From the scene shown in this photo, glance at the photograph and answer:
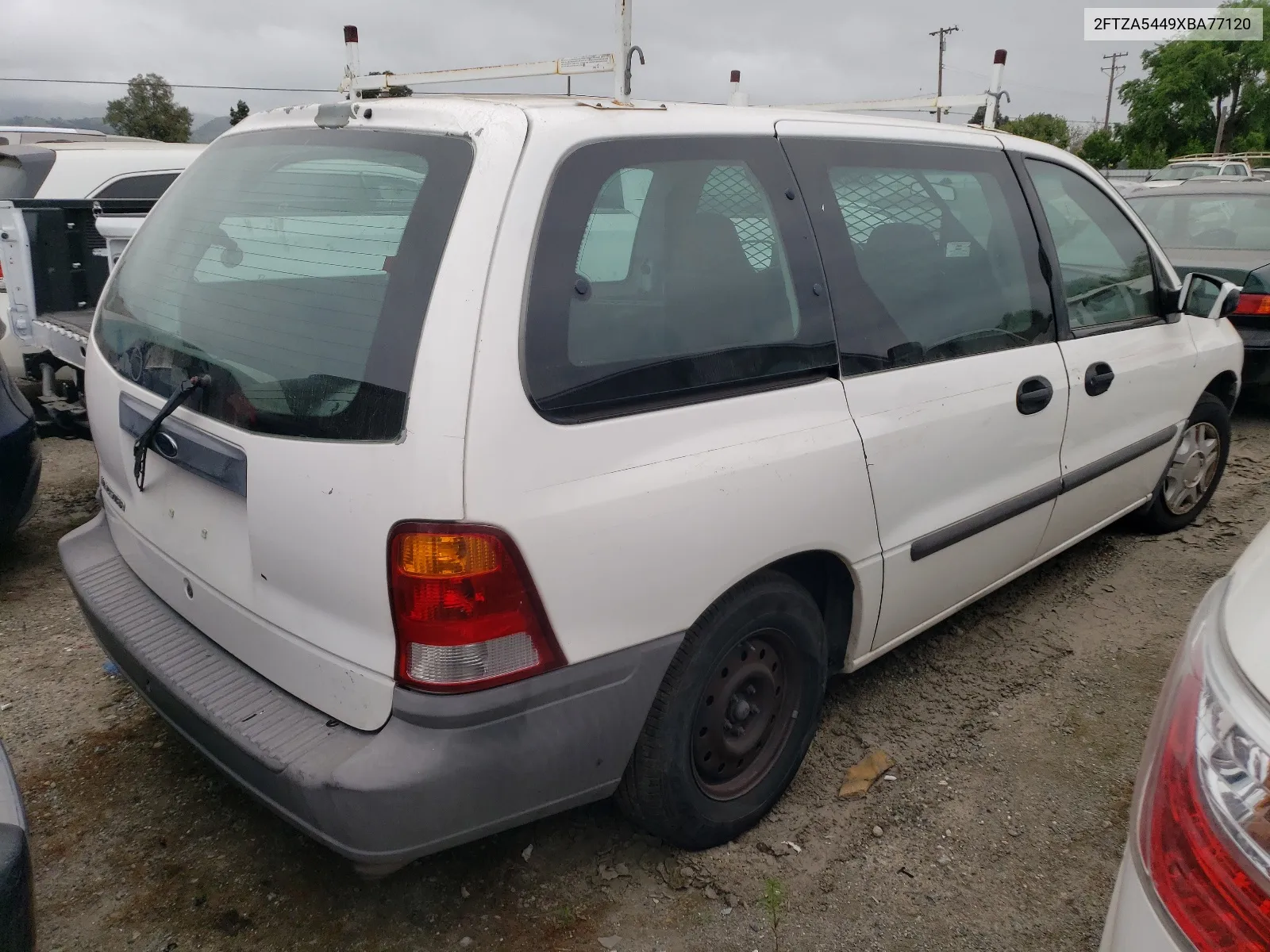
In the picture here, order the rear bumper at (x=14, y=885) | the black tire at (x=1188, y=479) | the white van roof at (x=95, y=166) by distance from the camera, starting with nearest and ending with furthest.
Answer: the rear bumper at (x=14, y=885) < the black tire at (x=1188, y=479) < the white van roof at (x=95, y=166)

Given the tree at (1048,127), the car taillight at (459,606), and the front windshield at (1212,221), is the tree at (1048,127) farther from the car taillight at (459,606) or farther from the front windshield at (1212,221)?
the car taillight at (459,606)

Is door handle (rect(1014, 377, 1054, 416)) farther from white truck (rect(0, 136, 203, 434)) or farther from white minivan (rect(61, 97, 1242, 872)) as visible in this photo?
white truck (rect(0, 136, 203, 434))

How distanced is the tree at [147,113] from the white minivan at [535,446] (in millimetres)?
37622

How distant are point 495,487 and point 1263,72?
5623 centimetres

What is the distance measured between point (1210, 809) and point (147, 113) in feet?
135

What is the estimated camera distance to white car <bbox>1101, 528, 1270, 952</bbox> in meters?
1.05

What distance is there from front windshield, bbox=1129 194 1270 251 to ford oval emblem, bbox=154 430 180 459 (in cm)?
670

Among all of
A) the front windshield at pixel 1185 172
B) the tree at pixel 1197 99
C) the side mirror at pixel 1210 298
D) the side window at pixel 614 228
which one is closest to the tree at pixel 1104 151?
the tree at pixel 1197 99

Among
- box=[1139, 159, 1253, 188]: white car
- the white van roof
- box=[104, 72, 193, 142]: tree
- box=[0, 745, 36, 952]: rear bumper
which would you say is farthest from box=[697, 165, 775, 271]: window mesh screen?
box=[104, 72, 193, 142]: tree

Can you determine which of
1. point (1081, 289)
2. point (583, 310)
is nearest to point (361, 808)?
point (583, 310)

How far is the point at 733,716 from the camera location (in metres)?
2.38

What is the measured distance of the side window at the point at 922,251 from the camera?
2.45 m

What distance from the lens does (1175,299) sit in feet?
12.1

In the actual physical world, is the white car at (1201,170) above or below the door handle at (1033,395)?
above
